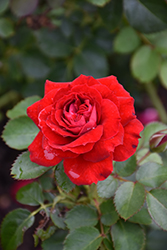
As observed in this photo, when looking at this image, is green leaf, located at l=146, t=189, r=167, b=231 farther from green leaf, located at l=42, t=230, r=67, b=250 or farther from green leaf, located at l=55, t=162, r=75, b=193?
green leaf, located at l=42, t=230, r=67, b=250

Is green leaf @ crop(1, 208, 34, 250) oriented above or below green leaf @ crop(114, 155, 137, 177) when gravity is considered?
below

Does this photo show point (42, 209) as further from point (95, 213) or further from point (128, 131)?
point (128, 131)

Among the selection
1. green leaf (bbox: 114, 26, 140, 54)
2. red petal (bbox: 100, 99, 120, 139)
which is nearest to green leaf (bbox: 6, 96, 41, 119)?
red petal (bbox: 100, 99, 120, 139)

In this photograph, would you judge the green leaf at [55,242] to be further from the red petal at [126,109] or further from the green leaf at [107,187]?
the red petal at [126,109]

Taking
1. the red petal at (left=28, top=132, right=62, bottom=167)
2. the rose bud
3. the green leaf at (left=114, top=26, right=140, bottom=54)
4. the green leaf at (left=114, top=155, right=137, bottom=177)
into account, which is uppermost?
the red petal at (left=28, top=132, right=62, bottom=167)

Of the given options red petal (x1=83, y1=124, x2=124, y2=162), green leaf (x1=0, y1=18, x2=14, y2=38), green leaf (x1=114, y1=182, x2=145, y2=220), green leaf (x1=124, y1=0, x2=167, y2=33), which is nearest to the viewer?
red petal (x1=83, y1=124, x2=124, y2=162)

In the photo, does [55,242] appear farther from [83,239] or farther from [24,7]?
[24,7]
